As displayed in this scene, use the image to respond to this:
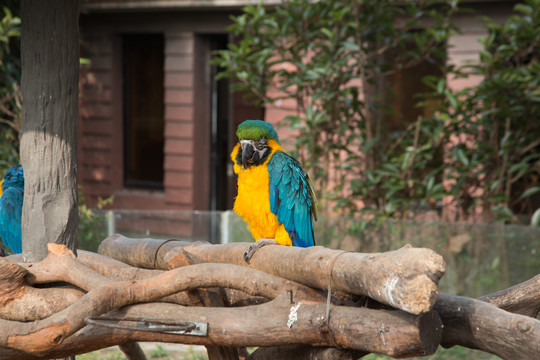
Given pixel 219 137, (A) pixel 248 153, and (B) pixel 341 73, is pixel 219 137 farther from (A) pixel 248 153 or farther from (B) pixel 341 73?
(A) pixel 248 153

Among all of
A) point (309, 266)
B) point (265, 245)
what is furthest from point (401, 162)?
point (309, 266)

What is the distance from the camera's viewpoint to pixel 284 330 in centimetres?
220

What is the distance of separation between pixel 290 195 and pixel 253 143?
1.10ft

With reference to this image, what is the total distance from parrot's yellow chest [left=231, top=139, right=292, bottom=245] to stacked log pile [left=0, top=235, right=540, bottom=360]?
0.61 metres

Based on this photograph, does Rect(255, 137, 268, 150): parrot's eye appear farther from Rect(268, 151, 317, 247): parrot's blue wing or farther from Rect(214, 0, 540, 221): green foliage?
Rect(214, 0, 540, 221): green foliage

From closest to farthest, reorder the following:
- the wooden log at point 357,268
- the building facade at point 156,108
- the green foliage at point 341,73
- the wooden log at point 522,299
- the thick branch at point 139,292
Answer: the wooden log at point 357,268 → the thick branch at point 139,292 → the wooden log at point 522,299 → the green foliage at point 341,73 → the building facade at point 156,108

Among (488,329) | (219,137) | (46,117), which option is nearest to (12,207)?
(46,117)

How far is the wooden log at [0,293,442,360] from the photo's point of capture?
2027 millimetres

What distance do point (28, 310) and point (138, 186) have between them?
660cm

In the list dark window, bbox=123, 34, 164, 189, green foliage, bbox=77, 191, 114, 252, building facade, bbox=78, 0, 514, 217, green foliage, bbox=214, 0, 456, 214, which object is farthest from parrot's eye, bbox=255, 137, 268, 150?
Answer: dark window, bbox=123, 34, 164, 189

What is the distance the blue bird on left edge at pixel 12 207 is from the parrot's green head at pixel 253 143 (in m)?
1.42

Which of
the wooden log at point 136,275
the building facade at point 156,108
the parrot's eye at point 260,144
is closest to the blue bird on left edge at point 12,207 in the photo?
the wooden log at point 136,275

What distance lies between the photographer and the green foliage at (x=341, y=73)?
226 inches

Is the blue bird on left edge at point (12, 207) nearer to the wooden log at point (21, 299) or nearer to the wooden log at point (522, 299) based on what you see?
the wooden log at point (21, 299)
